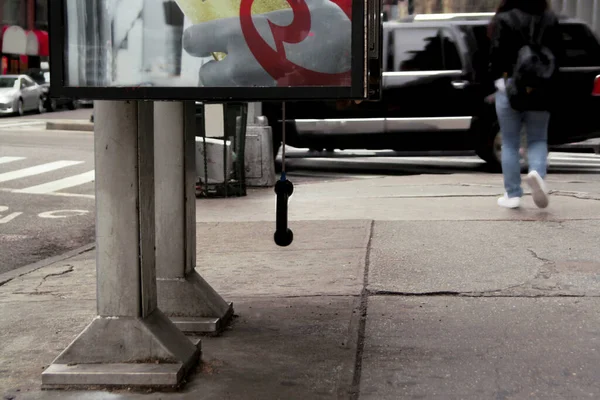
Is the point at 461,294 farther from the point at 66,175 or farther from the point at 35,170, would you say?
the point at 35,170

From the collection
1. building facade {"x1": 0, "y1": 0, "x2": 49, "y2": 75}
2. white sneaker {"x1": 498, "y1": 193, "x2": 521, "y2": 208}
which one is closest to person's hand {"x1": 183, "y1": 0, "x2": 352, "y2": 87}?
white sneaker {"x1": 498, "y1": 193, "x2": 521, "y2": 208}

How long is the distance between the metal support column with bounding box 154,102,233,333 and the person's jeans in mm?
Result: 4276

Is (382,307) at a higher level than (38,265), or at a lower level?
higher

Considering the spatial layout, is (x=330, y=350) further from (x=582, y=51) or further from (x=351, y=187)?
(x=582, y=51)

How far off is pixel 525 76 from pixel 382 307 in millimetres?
3645

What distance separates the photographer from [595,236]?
7.39 metres

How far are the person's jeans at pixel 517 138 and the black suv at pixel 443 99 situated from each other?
4255 mm

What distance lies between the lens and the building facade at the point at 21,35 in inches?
1793

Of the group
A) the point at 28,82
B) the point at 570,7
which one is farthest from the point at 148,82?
the point at 28,82

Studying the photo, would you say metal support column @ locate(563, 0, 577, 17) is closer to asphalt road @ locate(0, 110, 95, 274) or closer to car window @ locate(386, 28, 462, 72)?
asphalt road @ locate(0, 110, 95, 274)

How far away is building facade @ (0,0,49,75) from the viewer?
1793 inches

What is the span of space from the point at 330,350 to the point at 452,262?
2.11 metres

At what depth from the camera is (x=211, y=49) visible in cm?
377

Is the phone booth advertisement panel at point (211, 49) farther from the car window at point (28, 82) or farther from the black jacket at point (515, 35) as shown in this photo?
the car window at point (28, 82)
